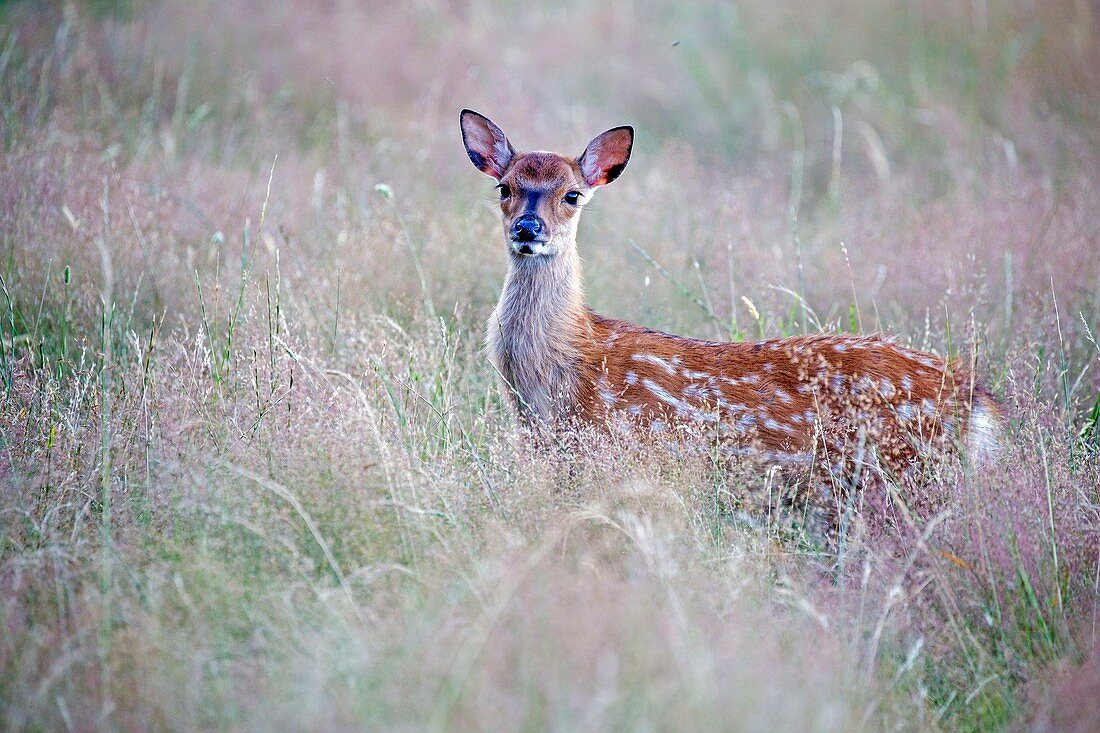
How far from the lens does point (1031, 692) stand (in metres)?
2.97

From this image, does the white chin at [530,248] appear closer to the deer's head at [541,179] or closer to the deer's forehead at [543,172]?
the deer's head at [541,179]

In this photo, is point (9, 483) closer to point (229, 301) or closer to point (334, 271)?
point (229, 301)

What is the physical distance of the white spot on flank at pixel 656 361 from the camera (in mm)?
4480

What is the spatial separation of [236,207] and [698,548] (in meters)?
4.11

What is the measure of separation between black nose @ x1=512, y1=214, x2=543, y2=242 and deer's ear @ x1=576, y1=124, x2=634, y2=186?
0.54 m

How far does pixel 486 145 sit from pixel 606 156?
1.97 ft

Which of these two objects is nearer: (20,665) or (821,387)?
(20,665)

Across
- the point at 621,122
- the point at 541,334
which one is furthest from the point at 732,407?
the point at 621,122

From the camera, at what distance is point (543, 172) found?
513 centimetres

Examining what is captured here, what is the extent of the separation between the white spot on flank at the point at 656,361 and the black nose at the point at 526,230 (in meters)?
0.72

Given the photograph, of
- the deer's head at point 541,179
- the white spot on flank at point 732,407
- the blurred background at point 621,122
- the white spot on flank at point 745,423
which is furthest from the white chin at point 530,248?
the white spot on flank at point 745,423

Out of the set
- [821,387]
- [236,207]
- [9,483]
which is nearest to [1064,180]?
[821,387]

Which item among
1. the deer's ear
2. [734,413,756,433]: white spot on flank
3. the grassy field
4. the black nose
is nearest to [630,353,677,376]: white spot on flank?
[734,413,756,433]: white spot on flank

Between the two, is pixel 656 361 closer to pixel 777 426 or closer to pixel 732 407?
pixel 732 407
